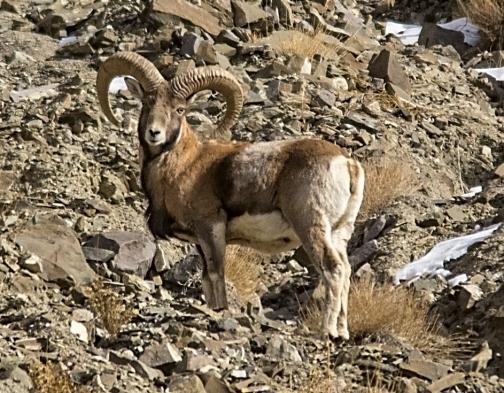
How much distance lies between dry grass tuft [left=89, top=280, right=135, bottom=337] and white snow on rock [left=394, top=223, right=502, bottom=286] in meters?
2.99

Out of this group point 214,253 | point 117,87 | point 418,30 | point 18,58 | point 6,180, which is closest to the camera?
point 214,253

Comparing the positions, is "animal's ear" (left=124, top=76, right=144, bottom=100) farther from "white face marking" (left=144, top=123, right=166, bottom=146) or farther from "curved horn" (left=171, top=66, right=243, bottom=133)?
"white face marking" (left=144, top=123, right=166, bottom=146)

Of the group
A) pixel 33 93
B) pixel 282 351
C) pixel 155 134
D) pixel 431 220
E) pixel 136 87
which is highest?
pixel 136 87

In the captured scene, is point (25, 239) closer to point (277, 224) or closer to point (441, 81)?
point (277, 224)

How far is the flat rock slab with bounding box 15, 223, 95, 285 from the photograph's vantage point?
11.0 m

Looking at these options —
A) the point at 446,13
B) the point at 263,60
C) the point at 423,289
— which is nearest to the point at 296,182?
the point at 423,289

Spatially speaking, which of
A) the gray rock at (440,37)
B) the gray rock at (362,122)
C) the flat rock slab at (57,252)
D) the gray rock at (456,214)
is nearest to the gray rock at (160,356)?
the flat rock slab at (57,252)

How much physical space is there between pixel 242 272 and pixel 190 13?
7459 millimetres

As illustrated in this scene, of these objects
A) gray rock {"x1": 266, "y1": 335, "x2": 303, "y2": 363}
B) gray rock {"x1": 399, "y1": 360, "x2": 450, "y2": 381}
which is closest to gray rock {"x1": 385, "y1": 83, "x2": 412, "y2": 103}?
gray rock {"x1": 266, "y1": 335, "x2": 303, "y2": 363}

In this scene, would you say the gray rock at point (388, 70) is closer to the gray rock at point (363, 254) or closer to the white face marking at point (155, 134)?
the gray rock at point (363, 254)

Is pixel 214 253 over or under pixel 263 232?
under

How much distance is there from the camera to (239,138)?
51.6ft

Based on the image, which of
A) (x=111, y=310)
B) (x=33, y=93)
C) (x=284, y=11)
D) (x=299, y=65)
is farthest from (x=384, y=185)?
(x=284, y=11)

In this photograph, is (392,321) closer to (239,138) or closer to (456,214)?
(456,214)
